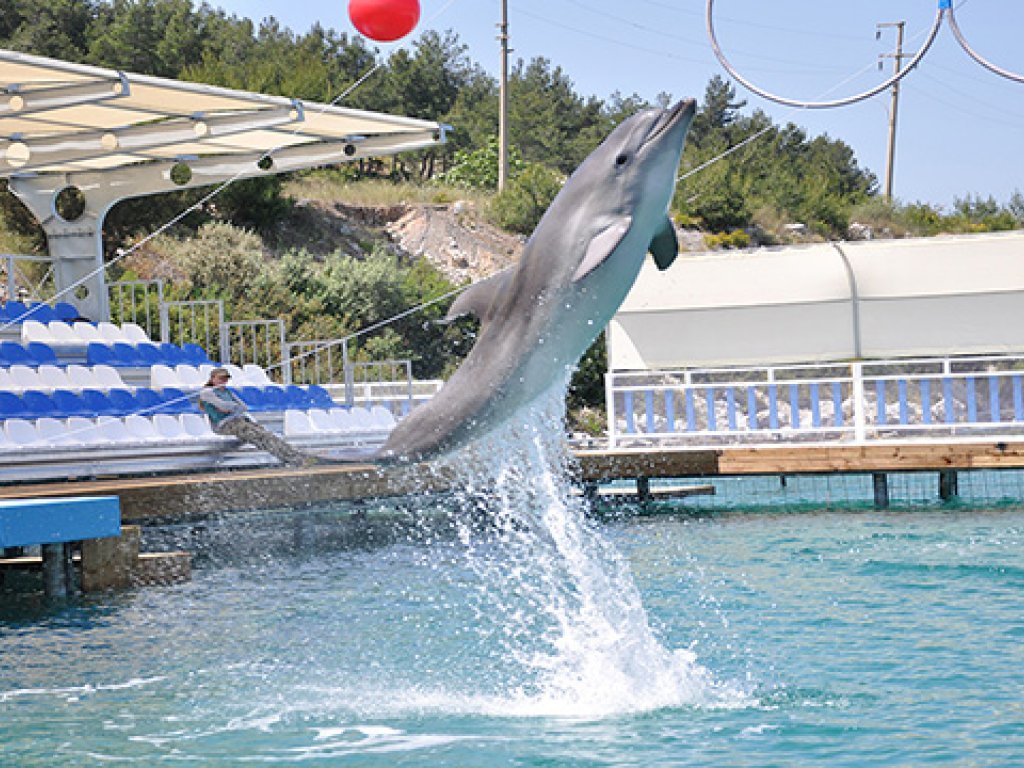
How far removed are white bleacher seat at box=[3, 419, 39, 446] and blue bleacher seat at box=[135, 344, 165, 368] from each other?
2912mm

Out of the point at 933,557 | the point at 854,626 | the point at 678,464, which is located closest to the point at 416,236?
the point at 678,464

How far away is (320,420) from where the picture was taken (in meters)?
14.5

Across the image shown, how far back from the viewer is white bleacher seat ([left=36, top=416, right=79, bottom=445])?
11.7 m

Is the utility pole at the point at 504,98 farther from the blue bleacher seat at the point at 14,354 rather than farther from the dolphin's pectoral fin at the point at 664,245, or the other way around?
the dolphin's pectoral fin at the point at 664,245

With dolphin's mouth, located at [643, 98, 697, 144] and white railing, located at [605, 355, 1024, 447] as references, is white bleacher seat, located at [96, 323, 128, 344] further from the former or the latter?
dolphin's mouth, located at [643, 98, 697, 144]

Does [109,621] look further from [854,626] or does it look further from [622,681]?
[854,626]

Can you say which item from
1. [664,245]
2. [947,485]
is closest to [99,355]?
[947,485]

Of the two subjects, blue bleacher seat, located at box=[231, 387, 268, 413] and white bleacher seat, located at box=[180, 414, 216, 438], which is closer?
white bleacher seat, located at box=[180, 414, 216, 438]

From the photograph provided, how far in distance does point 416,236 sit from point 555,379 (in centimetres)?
3167

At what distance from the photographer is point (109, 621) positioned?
8.59m

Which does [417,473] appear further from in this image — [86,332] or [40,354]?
[86,332]

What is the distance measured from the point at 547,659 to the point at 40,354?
8.40 m

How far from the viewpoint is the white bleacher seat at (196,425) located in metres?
13.2

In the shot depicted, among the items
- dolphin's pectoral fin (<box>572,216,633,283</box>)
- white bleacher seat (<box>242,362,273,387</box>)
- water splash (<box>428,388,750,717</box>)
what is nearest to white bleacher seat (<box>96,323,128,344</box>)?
white bleacher seat (<box>242,362,273,387</box>)
